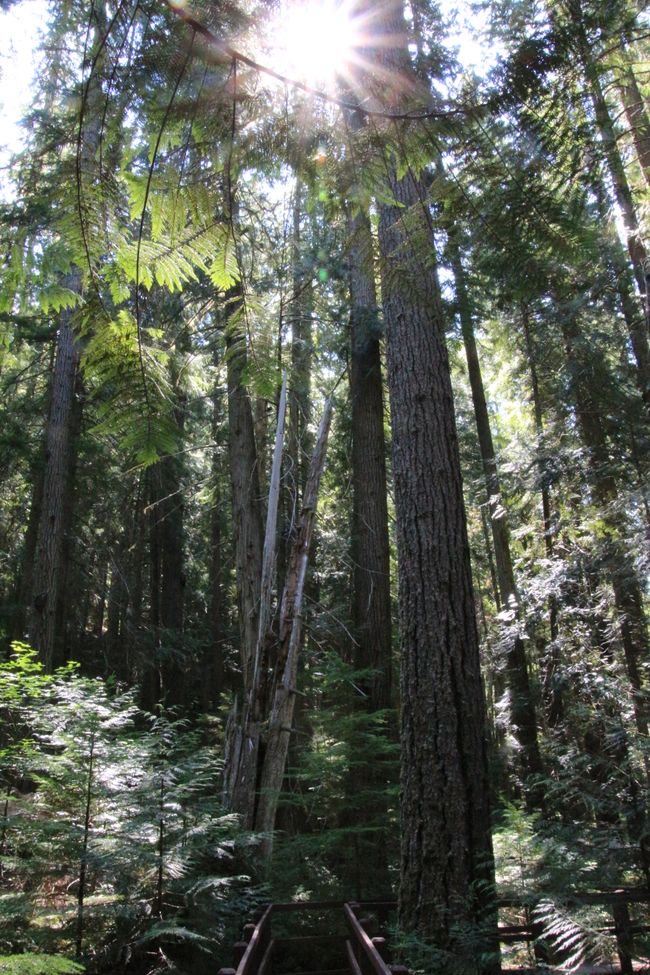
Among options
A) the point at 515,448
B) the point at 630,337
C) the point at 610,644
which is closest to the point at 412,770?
the point at 610,644

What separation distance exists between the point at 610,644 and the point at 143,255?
9.92 metres

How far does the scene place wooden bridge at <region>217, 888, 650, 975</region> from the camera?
328 centimetres

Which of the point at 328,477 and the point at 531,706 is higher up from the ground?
the point at 328,477

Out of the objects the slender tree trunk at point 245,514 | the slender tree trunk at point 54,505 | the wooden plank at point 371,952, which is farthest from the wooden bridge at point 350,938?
the slender tree trunk at point 54,505

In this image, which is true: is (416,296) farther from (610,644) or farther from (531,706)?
(531,706)

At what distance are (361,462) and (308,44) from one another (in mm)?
8569

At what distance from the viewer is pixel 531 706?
11461 mm

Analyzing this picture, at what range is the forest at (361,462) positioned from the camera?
2480 mm

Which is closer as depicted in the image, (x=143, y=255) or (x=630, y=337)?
(x=143, y=255)

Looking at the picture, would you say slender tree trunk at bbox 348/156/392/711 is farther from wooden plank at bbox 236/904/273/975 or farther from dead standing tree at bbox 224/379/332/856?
wooden plank at bbox 236/904/273/975

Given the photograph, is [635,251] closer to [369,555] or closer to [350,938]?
[369,555]

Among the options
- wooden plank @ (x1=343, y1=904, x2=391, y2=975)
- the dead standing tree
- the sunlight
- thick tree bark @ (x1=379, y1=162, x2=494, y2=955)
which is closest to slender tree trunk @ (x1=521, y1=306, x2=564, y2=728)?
the dead standing tree

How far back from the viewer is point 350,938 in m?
4.58

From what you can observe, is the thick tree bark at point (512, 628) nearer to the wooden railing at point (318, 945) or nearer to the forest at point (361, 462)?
the forest at point (361, 462)
